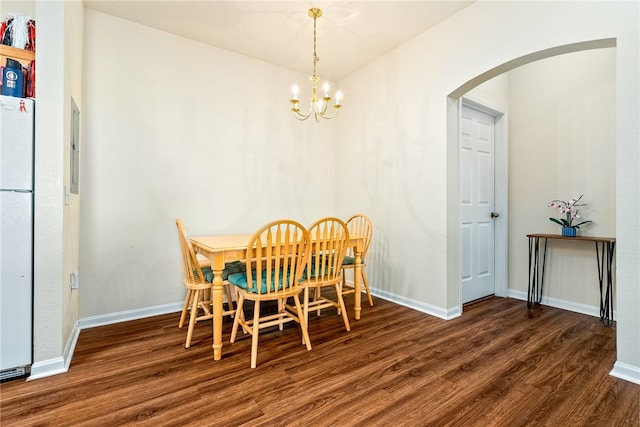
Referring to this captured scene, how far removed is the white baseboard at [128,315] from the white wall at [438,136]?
2.21m

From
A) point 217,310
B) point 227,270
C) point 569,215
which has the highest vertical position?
point 569,215

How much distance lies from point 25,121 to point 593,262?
4.56 metres

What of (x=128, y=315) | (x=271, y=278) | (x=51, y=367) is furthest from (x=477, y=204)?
(x=51, y=367)

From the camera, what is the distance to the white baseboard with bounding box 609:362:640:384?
Answer: 5.72ft

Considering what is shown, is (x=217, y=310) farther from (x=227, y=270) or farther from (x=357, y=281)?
→ (x=357, y=281)

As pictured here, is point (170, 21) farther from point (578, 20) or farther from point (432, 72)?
point (578, 20)

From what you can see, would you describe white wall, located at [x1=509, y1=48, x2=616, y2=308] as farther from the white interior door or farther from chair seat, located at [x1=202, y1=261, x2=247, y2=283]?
chair seat, located at [x1=202, y1=261, x2=247, y2=283]

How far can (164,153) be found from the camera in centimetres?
291

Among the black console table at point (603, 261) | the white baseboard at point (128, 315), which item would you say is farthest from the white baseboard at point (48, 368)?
the black console table at point (603, 261)

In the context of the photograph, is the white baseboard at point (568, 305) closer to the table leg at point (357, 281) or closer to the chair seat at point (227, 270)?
the table leg at point (357, 281)

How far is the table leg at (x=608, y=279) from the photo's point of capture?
264cm

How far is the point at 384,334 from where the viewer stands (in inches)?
95.6

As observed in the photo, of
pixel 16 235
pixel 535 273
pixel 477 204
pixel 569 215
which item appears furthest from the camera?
pixel 477 204

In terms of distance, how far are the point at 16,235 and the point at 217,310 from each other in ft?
4.03
